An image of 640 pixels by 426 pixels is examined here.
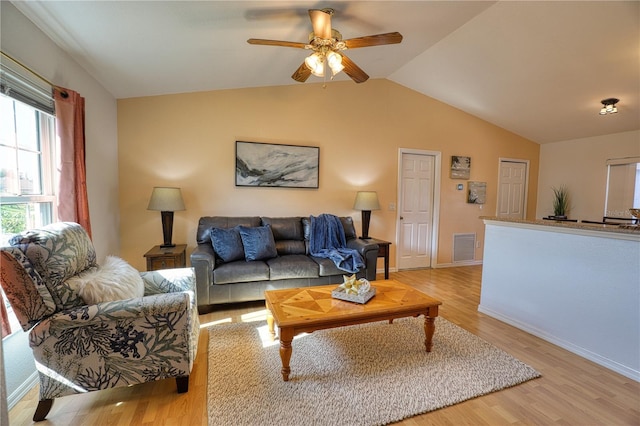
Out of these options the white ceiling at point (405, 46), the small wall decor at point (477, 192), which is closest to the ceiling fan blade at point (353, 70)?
the white ceiling at point (405, 46)

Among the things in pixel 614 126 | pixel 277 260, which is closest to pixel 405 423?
pixel 277 260

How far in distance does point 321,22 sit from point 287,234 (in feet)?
7.61

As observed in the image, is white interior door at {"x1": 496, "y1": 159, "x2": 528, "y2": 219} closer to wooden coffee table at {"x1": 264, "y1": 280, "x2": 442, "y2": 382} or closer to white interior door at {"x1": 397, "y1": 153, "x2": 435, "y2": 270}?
white interior door at {"x1": 397, "y1": 153, "x2": 435, "y2": 270}

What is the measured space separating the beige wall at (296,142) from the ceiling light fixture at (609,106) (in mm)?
1492

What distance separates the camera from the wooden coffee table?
1.75m

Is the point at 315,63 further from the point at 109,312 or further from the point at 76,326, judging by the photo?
the point at 76,326

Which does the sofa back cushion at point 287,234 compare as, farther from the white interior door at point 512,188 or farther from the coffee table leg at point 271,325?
the white interior door at point 512,188

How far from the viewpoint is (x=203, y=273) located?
2.75m

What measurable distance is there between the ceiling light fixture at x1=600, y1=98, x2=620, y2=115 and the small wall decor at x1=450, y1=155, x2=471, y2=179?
5.53ft

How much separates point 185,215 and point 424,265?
149 inches

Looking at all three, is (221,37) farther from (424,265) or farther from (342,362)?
(424,265)

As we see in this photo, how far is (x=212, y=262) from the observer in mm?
2777

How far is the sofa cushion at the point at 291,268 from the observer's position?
2.94 metres

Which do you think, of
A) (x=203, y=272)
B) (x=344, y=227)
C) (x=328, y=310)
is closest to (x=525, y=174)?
(x=344, y=227)
